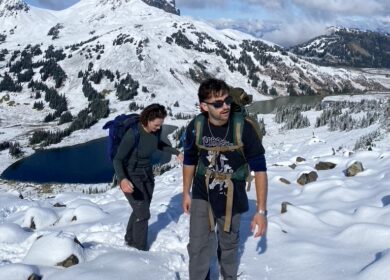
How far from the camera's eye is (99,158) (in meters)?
51.3

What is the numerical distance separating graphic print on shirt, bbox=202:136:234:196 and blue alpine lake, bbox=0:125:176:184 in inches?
1408

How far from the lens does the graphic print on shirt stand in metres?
5.86

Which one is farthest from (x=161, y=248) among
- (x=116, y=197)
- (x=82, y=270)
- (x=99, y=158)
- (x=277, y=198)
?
(x=99, y=158)

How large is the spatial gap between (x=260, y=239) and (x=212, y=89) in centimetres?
410

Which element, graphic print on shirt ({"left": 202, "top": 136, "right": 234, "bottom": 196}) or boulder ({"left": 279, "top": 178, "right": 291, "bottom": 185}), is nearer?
graphic print on shirt ({"left": 202, "top": 136, "right": 234, "bottom": 196})

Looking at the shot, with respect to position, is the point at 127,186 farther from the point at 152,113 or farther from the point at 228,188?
the point at 228,188

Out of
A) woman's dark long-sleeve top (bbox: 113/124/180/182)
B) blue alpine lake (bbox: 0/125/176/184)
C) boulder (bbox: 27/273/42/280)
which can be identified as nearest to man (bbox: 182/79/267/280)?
woman's dark long-sleeve top (bbox: 113/124/180/182)

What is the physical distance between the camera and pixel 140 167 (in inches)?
323

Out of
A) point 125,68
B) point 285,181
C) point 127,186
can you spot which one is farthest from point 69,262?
point 125,68

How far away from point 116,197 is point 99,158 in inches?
1437

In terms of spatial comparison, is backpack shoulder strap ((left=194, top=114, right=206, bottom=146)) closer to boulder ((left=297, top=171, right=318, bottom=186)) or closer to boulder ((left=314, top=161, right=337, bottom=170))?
boulder ((left=297, top=171, right=318, bottom=186))

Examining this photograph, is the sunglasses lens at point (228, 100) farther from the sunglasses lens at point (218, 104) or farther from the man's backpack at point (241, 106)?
the man's backpack at point (241, 106)

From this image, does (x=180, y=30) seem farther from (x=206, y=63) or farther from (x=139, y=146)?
(x=139, y=146)

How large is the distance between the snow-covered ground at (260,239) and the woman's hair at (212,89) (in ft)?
10.9
